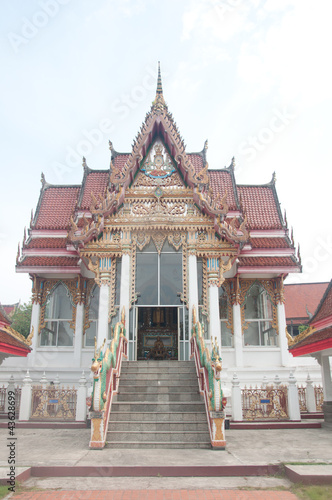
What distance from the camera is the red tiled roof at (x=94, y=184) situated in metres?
15.7

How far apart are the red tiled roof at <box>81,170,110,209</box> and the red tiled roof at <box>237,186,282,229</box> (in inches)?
205

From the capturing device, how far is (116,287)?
39.5ft

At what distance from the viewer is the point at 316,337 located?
31.6 ft

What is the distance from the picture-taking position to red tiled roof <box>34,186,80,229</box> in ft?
49.6

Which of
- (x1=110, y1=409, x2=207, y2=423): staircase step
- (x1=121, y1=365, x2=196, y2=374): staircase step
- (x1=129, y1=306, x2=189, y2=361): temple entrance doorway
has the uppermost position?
(x1=129, y1=306, x2=189, y2=361): temple entrance doorway

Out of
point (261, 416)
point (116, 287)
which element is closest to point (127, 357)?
point (116, 287)

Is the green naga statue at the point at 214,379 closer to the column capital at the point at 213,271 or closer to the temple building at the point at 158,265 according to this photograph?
the temple building at the point at 158,265

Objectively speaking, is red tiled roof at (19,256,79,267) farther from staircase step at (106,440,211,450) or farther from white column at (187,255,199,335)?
staircase step at (106,440,211,450)

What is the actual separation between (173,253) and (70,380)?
503 cm

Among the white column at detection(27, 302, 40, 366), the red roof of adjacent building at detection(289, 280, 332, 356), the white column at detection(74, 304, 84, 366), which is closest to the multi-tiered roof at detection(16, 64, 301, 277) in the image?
the white column at detection(27, 302, 40, 366)

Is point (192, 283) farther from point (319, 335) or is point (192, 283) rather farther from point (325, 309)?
point (319, 335)

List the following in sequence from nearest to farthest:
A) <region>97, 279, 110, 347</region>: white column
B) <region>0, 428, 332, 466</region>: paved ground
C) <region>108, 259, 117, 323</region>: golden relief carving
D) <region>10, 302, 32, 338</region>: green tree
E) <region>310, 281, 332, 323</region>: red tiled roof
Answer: <region>0, 428, 332, 466</region>: paved ground
<region>310, 281, 332, 323</region>: red tiled roof
<region>97, 279, 110, 347</region>: white column
<region>108, 259, 117, 323</region>: golden relief carving
<region>10, 302, 32, 338</region>: green tree

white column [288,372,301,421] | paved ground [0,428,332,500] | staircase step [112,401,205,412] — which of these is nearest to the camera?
paved ground [0,428,332,500]

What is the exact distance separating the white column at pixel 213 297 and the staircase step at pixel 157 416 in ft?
10.6
